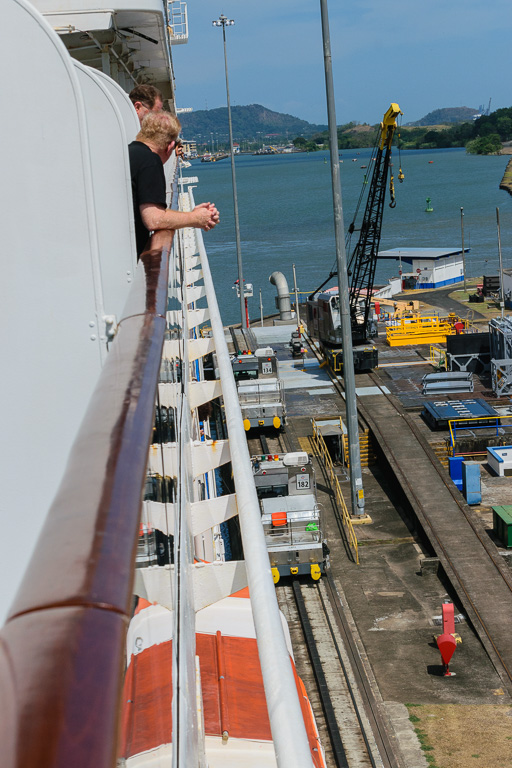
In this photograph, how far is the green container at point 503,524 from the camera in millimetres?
16984

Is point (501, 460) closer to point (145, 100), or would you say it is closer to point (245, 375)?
point (245, 375)

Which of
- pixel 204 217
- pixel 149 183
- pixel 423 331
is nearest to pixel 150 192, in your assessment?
pixel 149 183

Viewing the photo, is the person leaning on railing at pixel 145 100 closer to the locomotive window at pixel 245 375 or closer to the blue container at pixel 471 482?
the blue container at pixel 471 482

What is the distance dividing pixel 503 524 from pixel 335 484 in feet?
16.1

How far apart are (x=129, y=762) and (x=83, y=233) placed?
1787 mm

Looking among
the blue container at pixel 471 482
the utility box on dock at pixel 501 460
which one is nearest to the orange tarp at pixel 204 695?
the blue container at pixel 471 482

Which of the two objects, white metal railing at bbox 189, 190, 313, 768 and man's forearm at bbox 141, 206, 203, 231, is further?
man's forearm at bbox 141, 206, 203, 231

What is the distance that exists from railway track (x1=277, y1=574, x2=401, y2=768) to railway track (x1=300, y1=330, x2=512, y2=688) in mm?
2135

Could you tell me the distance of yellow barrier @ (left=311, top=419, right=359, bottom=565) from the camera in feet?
57.5

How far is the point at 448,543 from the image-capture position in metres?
17.2

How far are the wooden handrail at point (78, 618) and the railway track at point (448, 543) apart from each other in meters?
13.0

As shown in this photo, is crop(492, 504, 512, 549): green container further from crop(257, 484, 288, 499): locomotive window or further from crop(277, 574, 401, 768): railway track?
crop(257, 484, 288, 499): locomotive window

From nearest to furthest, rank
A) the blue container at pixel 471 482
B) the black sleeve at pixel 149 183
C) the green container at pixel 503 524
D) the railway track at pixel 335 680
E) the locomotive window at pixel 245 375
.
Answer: the black sleeve at pixel 149 183, the railway track at pixel 335 680, the green container at pixel 503 524, the blue container at pixel 471 482, the locomotive window at pixel 245 375

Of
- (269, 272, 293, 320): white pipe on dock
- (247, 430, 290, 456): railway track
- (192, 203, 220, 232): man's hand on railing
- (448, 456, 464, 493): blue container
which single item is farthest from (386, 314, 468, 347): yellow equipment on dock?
(192, 203, 220, 232): man's hand on railing
